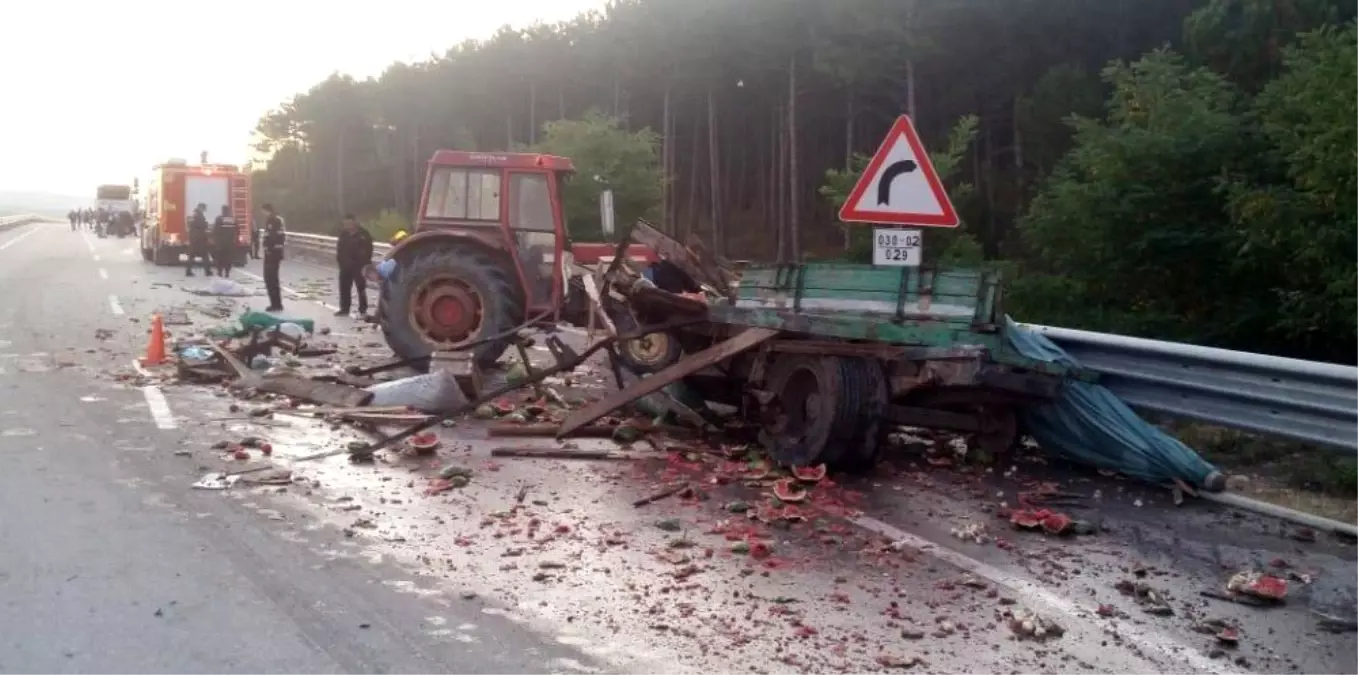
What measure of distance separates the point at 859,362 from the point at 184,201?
32804mm

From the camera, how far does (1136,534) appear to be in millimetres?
7012

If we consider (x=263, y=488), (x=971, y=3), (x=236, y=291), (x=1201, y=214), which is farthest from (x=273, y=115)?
(x=263, y=488)

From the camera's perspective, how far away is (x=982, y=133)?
48531 mm

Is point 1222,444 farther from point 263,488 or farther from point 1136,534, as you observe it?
point 263,488

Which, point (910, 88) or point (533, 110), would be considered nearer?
point (910, 88)

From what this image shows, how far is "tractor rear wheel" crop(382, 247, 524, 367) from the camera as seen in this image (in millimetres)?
13656

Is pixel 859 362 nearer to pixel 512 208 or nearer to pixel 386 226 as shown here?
pixel 512 208

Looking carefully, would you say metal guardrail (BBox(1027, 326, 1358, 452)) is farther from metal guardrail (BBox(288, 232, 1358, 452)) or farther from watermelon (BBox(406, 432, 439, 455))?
watermelon (BBox(406, 432, 439, 455))

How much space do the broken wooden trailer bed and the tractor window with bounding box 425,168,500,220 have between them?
4.81m

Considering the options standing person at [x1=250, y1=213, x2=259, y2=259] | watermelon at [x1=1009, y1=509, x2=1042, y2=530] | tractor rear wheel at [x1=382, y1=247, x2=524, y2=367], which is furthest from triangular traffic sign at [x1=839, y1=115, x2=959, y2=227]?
standing person at [x1=250, y1=213, x2=259, y2=259]

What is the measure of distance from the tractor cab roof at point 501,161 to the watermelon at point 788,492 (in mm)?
6634

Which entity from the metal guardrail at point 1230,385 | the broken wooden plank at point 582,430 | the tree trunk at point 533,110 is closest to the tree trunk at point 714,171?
the tree trunk at point 533,110

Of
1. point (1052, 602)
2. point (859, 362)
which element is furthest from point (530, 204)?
point (1052, 602)

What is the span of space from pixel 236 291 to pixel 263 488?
17724mm
